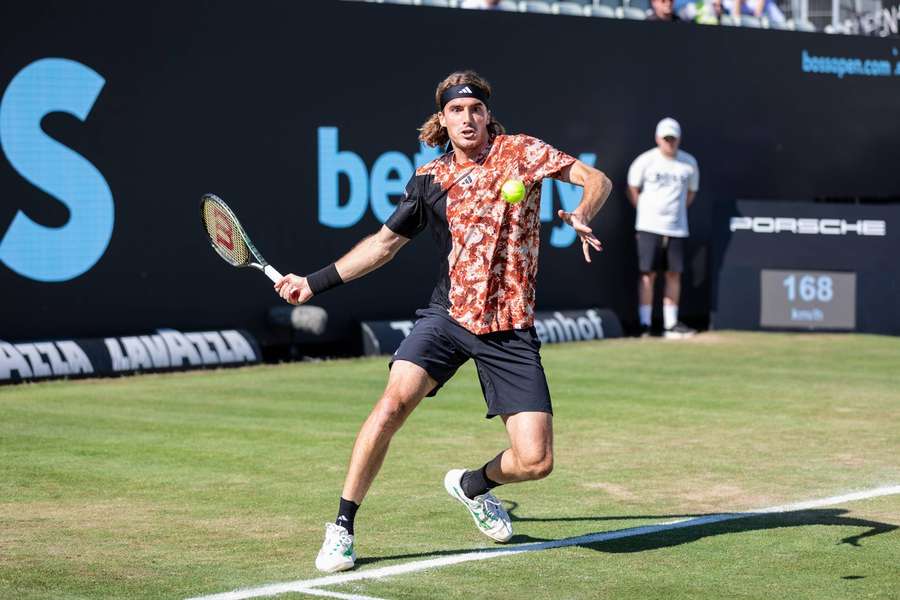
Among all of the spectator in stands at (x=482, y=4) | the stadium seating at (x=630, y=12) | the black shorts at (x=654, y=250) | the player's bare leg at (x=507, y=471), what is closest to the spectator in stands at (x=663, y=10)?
the stadium seating at (x=630, y=12)

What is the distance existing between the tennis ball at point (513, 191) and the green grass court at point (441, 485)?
5.11ft

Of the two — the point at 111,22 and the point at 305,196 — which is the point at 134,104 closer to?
the point at 111,22

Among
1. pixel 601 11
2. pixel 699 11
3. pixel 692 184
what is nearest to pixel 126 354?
pixel 692 184

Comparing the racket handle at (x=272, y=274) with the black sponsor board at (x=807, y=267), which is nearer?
the racket handle at (x=272, y=274)

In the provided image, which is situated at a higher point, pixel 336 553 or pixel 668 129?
pixel 668 129

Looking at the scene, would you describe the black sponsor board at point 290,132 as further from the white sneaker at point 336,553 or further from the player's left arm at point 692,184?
the white sneaker at point 336,553

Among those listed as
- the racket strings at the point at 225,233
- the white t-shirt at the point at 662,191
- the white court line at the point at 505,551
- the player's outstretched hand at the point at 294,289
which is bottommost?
the white court line at the point at 505,551

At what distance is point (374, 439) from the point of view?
679 cm

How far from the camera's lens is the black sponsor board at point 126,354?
43.9 ft

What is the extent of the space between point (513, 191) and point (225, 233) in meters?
1.70

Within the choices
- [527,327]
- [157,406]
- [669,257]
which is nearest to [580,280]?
[669,257]

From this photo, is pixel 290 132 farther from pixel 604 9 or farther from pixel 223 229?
pixel 223 229

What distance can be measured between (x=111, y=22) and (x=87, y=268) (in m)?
2.21

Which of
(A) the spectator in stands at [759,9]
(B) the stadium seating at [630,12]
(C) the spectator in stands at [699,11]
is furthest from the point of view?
(A) the spectator in stands at [759,9]
